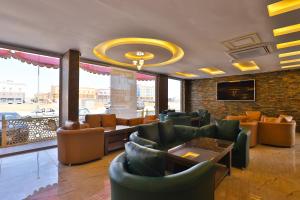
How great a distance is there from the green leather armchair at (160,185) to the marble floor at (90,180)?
975 mm

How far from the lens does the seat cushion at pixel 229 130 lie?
3568 mm

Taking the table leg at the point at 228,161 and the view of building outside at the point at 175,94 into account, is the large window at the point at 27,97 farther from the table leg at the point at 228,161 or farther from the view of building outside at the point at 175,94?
the view of building outside at the point at 175,94

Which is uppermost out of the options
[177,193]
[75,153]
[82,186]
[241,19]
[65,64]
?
[241,19]

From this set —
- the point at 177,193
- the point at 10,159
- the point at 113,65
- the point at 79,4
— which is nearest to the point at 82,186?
the point at 177,193

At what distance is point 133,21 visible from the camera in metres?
2.89

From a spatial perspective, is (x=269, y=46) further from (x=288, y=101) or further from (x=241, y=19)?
(x=288, y=101)

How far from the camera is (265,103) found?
25.7 feet

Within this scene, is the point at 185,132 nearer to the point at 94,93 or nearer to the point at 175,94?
the point at 94,93

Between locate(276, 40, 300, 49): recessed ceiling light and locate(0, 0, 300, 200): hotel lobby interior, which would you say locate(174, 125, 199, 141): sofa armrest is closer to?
locate(0, 0, 300, 200): hotel lobby interior

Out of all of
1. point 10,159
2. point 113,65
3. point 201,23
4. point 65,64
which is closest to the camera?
point 201,23

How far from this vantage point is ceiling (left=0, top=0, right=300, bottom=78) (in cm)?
240

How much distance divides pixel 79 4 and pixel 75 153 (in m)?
2.64

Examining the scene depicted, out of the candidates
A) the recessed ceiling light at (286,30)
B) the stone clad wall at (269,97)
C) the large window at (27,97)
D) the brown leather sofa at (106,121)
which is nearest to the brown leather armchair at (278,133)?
the recessed ceiling light at (286,30)

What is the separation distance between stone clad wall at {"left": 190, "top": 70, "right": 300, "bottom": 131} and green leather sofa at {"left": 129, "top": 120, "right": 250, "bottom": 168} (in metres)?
5.49
